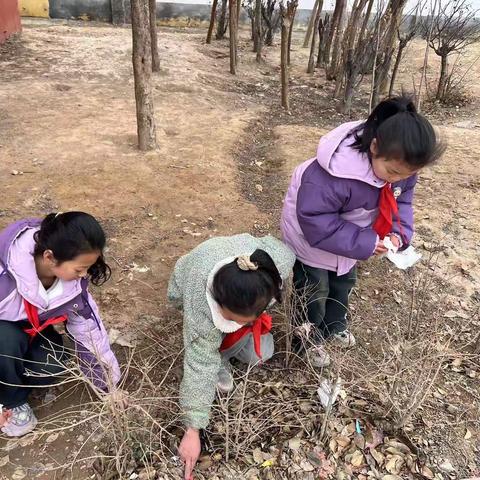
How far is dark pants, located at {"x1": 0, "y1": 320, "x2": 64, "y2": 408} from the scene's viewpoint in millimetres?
1595

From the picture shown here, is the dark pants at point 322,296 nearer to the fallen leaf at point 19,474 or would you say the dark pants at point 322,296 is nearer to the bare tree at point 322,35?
the fallen leaf at point 19,474

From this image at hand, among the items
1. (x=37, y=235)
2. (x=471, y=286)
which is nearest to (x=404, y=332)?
(x=471, y=286)

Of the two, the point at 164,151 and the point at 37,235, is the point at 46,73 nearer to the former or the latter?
the point at 164,151

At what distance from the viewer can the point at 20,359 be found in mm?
1616

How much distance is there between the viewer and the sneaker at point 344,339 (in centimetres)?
216

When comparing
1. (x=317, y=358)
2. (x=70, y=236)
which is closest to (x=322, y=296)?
(x=317, y=358)

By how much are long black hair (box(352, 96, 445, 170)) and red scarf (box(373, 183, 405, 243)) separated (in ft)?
0.69

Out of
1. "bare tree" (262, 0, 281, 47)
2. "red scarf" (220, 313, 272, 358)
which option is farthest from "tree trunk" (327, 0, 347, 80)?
"red scarf" (220, 313, 272, 358)

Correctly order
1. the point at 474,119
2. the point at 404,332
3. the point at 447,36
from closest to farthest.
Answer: the point at 404,332 → the point at 474,119 → the point at 447,36

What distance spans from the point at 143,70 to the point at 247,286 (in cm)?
267

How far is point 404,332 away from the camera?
220 cm

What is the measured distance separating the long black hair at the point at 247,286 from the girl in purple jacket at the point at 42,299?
1.25ft

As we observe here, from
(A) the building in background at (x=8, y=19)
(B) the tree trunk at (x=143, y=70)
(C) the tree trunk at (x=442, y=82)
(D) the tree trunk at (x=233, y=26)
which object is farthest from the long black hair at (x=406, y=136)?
(A) the building in background at (x=8, y=19)

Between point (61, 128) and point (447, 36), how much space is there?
4595 mm
